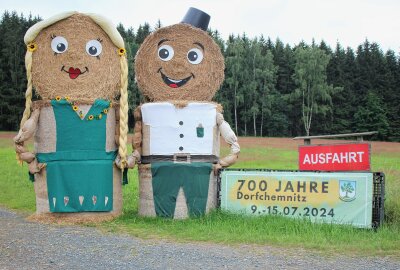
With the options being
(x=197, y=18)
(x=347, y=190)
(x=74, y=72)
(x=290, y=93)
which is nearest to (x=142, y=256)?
(x=347, y=190)

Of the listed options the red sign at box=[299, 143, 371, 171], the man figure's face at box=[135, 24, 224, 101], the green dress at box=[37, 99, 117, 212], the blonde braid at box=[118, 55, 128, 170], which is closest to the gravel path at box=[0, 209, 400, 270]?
the green dress at box=[37, 99, 117, 212]

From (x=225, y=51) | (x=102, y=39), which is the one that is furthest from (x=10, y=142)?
(x=225, y=51)

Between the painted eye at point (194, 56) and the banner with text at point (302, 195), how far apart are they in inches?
77.5

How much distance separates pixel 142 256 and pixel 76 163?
3.10 metres

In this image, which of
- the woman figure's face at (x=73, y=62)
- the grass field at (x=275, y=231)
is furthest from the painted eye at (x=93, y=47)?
the grass field at (x=275, y=231)

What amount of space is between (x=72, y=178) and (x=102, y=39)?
2.40m

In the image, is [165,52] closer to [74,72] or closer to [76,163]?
[74,72]

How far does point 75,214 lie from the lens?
880 cm

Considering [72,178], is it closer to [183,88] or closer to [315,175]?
[183,88]

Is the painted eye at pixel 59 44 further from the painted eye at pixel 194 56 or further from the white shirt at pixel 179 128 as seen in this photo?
the painted eye at pixel 194 56

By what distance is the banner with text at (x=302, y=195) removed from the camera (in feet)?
27.0

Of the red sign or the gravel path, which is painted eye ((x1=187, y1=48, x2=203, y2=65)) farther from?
the gravel path

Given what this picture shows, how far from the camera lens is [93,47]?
30.0 feet

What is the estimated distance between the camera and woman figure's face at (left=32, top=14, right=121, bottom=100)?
8984 millimetres
